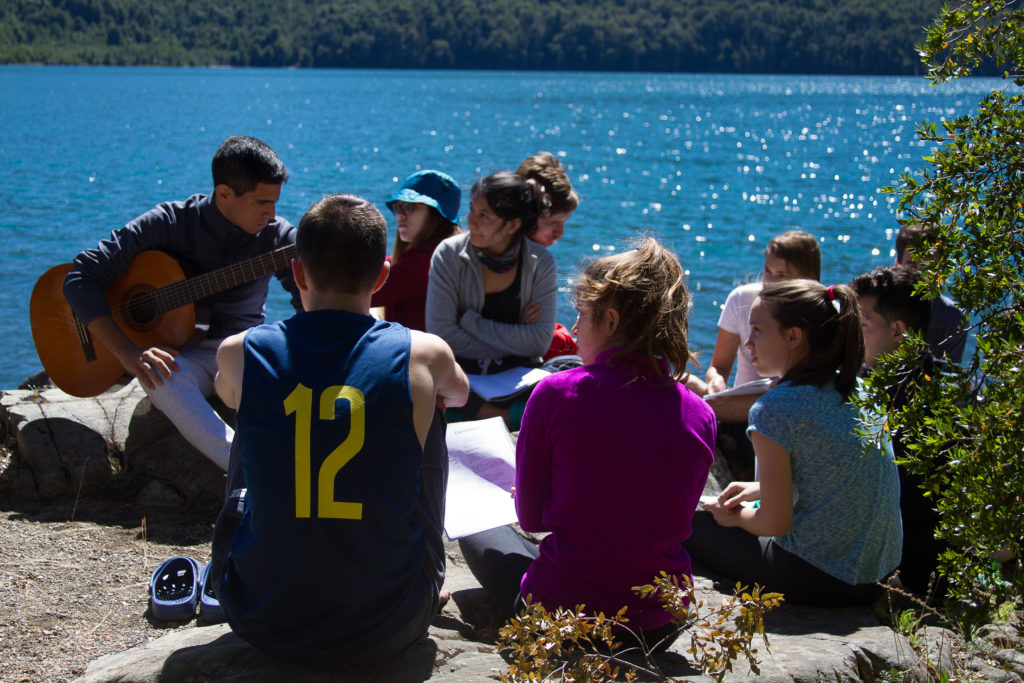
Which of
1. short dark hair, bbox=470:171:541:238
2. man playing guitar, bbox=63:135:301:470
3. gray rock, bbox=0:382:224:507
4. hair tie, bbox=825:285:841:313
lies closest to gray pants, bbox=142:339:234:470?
man playing guitar, bbox=63:135:301:470

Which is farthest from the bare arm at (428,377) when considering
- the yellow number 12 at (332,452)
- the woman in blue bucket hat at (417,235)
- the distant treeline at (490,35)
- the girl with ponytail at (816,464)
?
the distant treeline at (490,35)

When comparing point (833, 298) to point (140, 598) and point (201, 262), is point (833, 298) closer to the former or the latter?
point (140, 598)

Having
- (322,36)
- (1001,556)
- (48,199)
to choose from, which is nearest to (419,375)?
(1001,556)

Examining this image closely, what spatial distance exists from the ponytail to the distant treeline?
117 metres

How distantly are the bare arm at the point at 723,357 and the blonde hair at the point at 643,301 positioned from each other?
3.01 metres

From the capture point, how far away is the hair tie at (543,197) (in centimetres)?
494

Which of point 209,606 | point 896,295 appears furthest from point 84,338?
point 896,295

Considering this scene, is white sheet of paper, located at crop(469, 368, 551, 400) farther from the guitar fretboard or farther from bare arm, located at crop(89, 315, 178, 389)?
bare arm, located at crop(89, 315, 178, 389)

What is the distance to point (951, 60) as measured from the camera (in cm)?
249

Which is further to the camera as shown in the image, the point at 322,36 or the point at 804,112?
the point at 322,36

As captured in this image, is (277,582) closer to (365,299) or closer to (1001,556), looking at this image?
(365,299)

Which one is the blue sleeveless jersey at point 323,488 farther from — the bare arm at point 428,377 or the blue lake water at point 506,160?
the blue lake water at point 506,160

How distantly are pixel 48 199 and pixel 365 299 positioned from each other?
59.8 ft

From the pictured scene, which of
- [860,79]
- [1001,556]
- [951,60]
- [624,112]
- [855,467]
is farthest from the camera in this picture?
[860,79]
